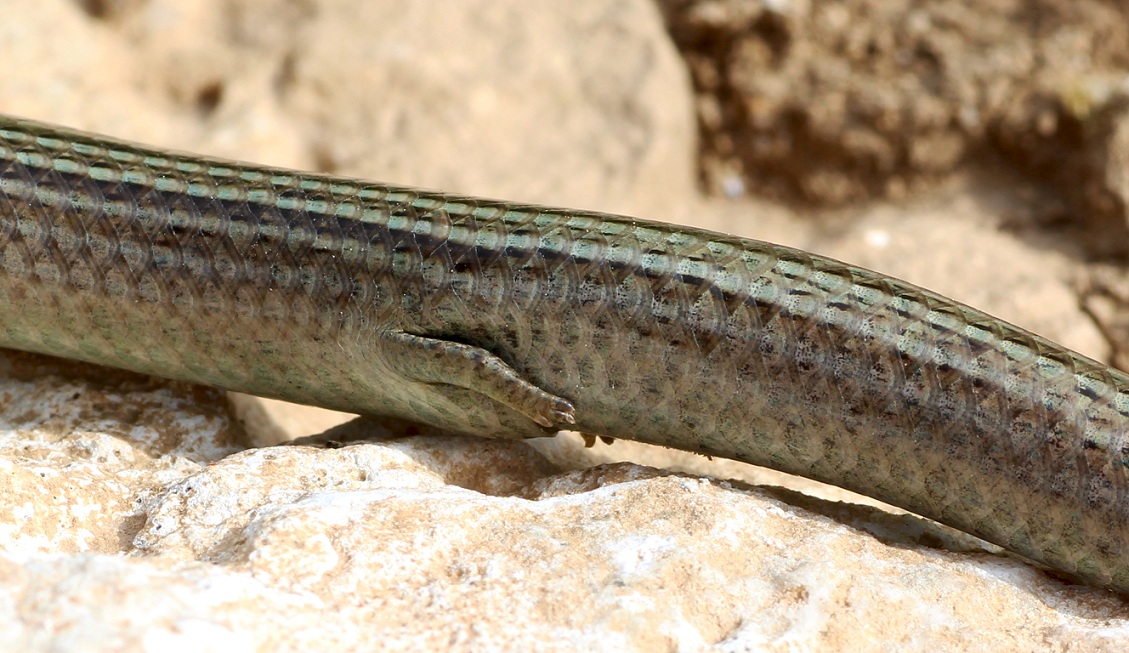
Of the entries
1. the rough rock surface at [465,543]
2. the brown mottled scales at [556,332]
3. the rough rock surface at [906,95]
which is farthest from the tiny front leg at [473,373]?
the rough rock surface at [906,95]

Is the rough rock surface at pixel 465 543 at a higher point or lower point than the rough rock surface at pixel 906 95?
lower

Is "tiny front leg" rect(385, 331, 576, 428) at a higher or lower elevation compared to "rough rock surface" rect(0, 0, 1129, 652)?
higher

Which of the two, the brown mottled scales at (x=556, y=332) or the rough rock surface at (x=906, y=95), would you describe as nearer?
the brown mottled scales at (x=556, y=332)

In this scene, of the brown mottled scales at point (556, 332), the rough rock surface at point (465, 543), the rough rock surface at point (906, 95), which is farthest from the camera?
the rough rock surface at point (906, 95)

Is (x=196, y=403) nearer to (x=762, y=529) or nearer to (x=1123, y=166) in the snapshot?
(x=762, y=529)

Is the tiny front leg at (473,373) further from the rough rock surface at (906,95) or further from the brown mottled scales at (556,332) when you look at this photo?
the rough rock surface at (906,95)

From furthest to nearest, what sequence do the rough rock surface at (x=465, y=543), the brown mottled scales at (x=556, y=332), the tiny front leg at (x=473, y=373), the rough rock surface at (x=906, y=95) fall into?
the rough rock surface at (x=906, y=95), the tiny front leg at (x=473, y=373), the brown mottled scales at (x=556, y=332), the rough rock surface at (x=465, y=543)

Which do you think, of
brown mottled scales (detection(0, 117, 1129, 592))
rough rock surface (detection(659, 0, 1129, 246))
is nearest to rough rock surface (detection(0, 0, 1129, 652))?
brown mottled scales (detection(0, 117, 1129, 592))

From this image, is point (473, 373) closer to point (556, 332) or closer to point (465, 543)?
point (556, 332)

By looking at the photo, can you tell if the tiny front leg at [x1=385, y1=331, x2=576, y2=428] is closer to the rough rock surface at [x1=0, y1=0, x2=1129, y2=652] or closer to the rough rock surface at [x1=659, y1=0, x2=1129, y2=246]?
the rough rock surface at [x1=0, y1=0, x2=1129, y2=652]
